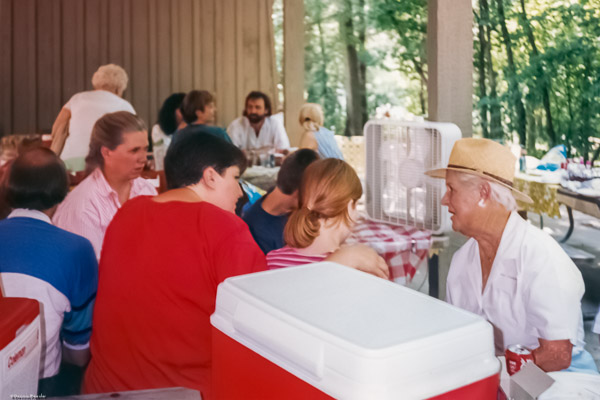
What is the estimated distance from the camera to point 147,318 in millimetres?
1710

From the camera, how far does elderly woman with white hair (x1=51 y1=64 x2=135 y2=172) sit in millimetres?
4469

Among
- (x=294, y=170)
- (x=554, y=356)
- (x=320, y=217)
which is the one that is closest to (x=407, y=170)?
(x=294, y=170)

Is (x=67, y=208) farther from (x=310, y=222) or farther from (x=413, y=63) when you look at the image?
(x=413, y=63)

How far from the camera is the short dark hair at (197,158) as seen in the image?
2.03 metres

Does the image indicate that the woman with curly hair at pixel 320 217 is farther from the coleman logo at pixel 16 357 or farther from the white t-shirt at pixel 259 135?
the white t-shirt at pixel 259 135

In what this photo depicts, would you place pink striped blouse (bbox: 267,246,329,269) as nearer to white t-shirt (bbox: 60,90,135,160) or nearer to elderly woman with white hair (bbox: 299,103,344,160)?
white t-shirt (bbox: 60,90,135,160)

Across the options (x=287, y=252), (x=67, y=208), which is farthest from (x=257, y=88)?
(x=287, y=252)

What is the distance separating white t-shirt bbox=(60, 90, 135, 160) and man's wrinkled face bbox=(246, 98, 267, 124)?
1.77 metres

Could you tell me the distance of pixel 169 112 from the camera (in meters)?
5.62

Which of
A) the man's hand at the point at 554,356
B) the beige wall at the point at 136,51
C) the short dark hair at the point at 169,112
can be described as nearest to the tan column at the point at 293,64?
the beige wall at the point at 136,51

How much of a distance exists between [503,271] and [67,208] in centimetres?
189

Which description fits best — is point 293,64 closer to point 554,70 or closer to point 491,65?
point 554,70

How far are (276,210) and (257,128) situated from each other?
10.7 feet

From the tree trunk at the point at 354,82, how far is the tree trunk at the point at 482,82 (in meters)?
2.27
